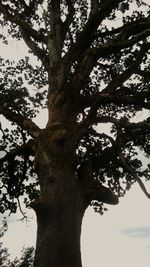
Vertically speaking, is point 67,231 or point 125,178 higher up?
point 125,178

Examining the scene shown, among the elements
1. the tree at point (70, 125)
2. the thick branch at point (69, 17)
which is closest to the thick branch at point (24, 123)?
the tree at point (70, 125)

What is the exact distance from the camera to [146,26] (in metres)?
9.18

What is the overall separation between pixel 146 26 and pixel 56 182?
523cm

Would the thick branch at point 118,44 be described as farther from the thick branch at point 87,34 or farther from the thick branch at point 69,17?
the thick branch at point 69,17

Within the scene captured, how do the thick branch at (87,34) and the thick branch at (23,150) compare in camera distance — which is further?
the thick branch at (87,34)

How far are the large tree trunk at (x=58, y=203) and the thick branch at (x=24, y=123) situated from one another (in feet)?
1.19

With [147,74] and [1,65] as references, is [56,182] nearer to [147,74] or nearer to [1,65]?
[147,74]

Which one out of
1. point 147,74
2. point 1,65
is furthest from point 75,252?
point 1,65

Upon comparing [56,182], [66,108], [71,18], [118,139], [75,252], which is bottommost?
[75,252]

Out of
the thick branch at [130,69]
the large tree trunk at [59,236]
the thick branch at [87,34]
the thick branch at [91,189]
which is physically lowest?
the large tree trunk at [59,236]

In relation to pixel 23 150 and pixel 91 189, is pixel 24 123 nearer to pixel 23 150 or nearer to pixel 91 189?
pixel 23 150

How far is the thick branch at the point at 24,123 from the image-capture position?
800 cm

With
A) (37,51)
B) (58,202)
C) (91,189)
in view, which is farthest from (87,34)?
(58,202)

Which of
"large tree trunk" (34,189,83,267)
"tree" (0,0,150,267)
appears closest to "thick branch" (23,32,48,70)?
"tree" (0,0,150,267)
